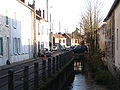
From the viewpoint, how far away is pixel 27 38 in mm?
45250

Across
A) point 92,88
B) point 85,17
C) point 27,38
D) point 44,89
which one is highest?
point 85,17

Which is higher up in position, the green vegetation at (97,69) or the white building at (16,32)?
the white building at (16,32)

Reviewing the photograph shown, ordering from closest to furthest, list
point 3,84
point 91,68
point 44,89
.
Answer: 1. point 3,84
2. point 44,89
3. point 91,68

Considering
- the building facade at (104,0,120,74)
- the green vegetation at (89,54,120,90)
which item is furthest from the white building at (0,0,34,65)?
the building facade at (104,0,120,74)

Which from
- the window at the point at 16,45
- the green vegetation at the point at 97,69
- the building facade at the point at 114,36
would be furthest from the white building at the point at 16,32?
the building facade at the point at 114,36

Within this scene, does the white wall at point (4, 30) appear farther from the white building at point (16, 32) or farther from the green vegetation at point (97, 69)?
the green vegetation at point (97, 69)

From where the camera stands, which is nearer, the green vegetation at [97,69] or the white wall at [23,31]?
the green vegetation at [97,69]

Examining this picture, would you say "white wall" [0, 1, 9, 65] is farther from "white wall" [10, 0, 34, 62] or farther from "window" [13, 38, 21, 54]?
"window" [13, 38, 21, 54]

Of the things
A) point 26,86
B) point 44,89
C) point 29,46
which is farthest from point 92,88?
point 29,46

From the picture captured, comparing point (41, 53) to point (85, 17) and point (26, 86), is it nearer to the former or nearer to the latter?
point (85, 17)

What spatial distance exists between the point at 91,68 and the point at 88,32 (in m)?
7.94

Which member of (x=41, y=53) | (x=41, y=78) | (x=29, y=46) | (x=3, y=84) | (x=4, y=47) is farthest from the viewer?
(x=41, y=53)

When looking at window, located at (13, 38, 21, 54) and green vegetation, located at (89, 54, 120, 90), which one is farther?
window, located at (13, 38, 21, 54)

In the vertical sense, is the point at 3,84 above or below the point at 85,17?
below
